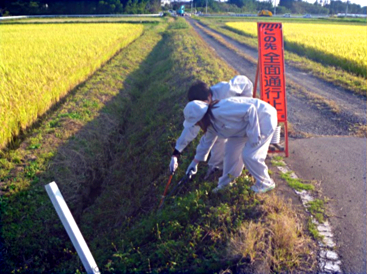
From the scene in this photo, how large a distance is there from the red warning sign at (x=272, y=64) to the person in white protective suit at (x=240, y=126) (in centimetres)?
152

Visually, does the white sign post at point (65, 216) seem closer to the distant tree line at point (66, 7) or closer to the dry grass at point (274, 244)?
the dry grass at point (274, 244)

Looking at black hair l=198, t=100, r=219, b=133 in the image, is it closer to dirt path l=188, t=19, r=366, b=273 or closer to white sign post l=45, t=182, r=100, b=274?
dirt path l=188, t=19, r=366, b=273

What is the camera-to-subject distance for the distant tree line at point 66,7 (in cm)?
4841

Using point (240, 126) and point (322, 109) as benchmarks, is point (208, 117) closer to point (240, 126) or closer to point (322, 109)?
point (240, 126)

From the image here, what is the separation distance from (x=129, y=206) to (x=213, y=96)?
6.77ft

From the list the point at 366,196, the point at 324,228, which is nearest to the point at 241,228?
the point at 324,228

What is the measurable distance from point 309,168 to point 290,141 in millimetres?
1040

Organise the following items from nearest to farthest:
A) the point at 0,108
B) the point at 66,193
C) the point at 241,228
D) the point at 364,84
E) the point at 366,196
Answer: the point at 241,228
the point at 366,196
the point at 66,193
the point at 0,108
the point at 364,84

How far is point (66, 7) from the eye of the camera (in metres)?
51.8

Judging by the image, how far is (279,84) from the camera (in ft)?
15.7

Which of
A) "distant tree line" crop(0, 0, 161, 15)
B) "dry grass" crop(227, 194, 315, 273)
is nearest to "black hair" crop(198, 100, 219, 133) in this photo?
"dry grass" crop(227, 194, 315, 273)

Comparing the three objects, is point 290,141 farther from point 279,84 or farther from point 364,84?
point 364,84

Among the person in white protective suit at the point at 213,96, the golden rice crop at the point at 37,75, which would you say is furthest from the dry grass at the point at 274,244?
the golden rice crop at the point at 37,75

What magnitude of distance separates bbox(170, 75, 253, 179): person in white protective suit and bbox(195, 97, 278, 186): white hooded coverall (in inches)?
8.1
